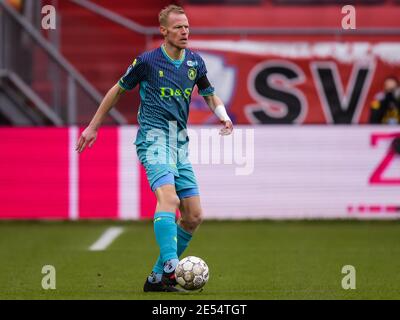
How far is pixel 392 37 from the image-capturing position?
16.8 m

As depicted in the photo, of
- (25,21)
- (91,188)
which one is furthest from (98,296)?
(25,21)

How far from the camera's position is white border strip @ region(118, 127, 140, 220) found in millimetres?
15508

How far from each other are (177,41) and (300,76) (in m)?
8.28

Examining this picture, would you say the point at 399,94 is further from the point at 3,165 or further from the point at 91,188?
the point at 3,165

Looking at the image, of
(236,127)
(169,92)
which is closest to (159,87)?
(169,92)

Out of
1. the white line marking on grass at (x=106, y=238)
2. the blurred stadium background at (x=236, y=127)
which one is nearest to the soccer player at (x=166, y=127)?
the white line marking on grass at (x=106, y=238)

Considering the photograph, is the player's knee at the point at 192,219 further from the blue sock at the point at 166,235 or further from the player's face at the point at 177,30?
the player's face at the point at 177,30

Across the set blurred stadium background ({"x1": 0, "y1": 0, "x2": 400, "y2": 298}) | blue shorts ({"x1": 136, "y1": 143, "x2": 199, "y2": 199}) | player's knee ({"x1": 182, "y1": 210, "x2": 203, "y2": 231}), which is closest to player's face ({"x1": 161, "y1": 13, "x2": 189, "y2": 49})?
blue shorts ({"x1": 136, "y1": 143, "x2": 199, "y2": 199})

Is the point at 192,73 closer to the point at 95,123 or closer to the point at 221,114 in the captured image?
the point at 221,114

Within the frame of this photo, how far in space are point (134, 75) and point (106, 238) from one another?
538 cm

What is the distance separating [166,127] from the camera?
840cm

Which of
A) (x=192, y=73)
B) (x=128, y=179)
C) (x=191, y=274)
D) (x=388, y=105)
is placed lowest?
(x=191, y=274)

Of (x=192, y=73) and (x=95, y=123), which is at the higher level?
(x=192, y=73)

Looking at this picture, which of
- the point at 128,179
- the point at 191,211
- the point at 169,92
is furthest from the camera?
the point at 128,179
